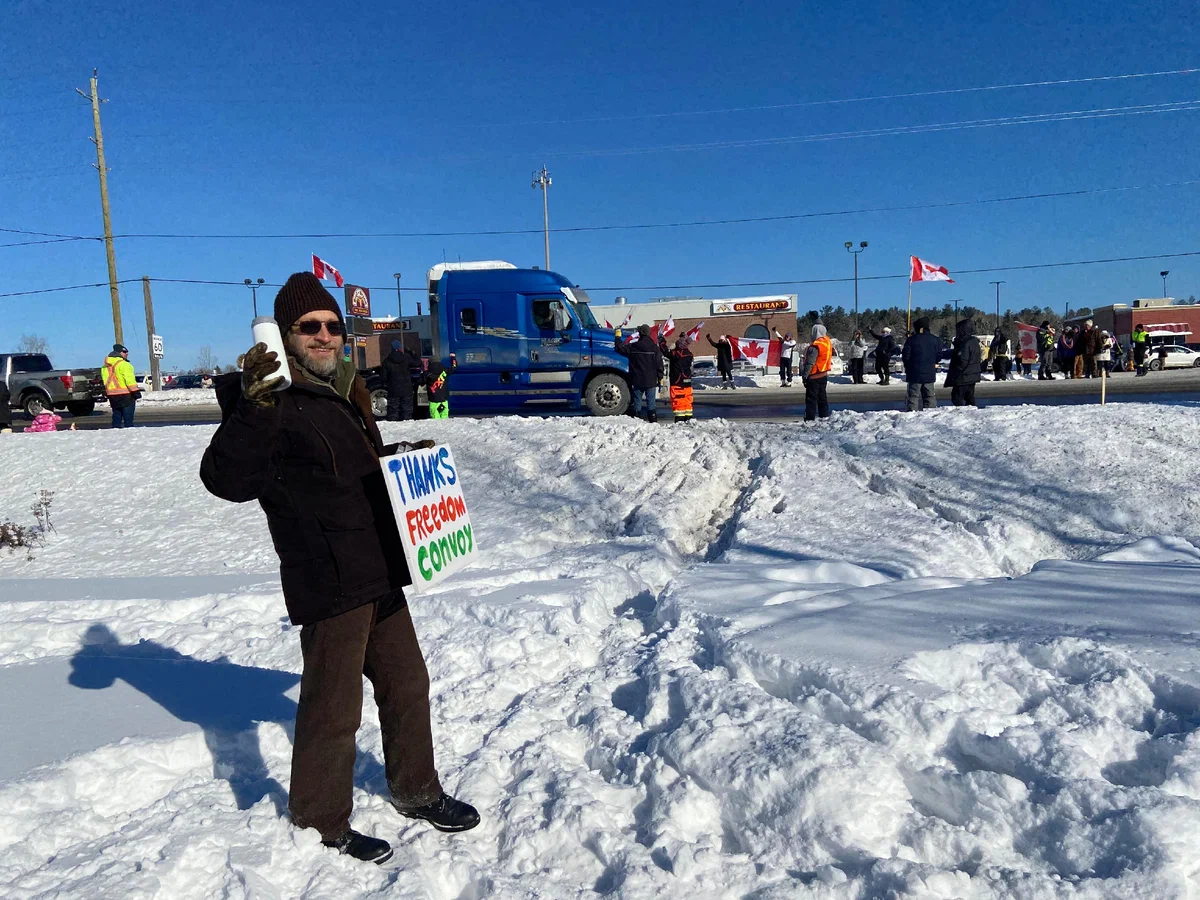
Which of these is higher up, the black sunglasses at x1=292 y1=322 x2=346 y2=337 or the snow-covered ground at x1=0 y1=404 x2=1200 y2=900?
the black sunglasses at x1=292 y1=322 x2=346 y2=337

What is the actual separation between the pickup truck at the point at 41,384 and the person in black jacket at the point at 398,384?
13724 mm

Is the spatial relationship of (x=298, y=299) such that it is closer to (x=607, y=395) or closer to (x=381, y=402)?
(x=607, y=395)

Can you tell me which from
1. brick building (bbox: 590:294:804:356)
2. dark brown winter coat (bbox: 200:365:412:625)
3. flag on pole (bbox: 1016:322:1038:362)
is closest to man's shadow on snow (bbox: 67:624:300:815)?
dark brown winter coat (bbox: 200:365:412:625)

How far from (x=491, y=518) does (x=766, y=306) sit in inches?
1787

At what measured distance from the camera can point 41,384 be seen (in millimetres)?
22094

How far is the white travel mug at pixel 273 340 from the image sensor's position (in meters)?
2.33

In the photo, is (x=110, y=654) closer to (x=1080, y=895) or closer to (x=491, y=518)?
(x=491, y=518)

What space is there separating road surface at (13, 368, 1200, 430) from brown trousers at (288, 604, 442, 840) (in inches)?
510

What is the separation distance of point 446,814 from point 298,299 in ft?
6.15

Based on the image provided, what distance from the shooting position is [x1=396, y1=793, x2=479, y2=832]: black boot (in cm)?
281

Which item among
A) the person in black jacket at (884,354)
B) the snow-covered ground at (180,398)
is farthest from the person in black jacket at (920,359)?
the snow-covered ground at (180,398)

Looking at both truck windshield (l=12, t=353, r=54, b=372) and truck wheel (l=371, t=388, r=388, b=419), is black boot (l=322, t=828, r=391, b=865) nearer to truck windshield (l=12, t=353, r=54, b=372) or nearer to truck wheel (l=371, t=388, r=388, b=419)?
truck wheel (l=371, t=388, r=388, b=419)

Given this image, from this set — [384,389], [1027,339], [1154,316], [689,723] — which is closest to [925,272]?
[1027,339]

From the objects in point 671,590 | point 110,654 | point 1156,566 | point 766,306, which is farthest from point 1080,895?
point 766,306
